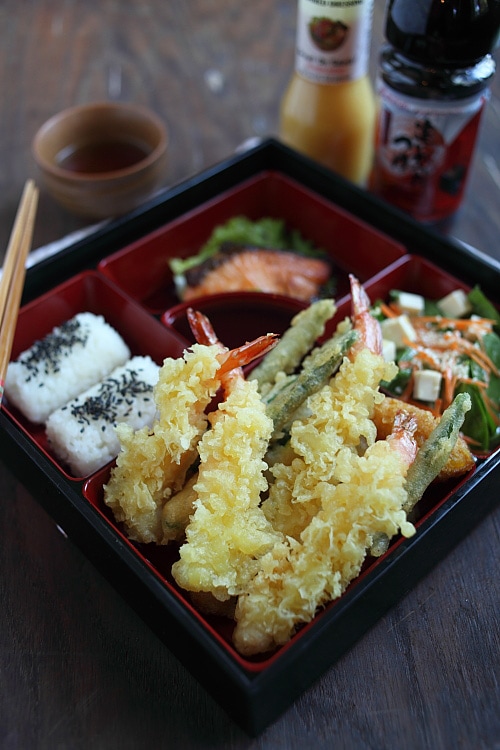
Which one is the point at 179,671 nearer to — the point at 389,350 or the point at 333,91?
the point at 389,350

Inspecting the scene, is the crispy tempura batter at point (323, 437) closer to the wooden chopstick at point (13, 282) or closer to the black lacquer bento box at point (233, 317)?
the black lacquer bento box at point (233, 317)

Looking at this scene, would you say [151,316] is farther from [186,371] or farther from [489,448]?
[489,448]

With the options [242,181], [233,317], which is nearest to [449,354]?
[233,317]

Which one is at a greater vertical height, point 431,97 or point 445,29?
point 445,29

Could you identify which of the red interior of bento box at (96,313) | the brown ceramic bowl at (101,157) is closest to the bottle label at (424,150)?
the brown ceramic bowl at (101,157)

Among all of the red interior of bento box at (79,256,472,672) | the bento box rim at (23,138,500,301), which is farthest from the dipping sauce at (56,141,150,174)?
the red interior of bento box at (79,256,472,672)
